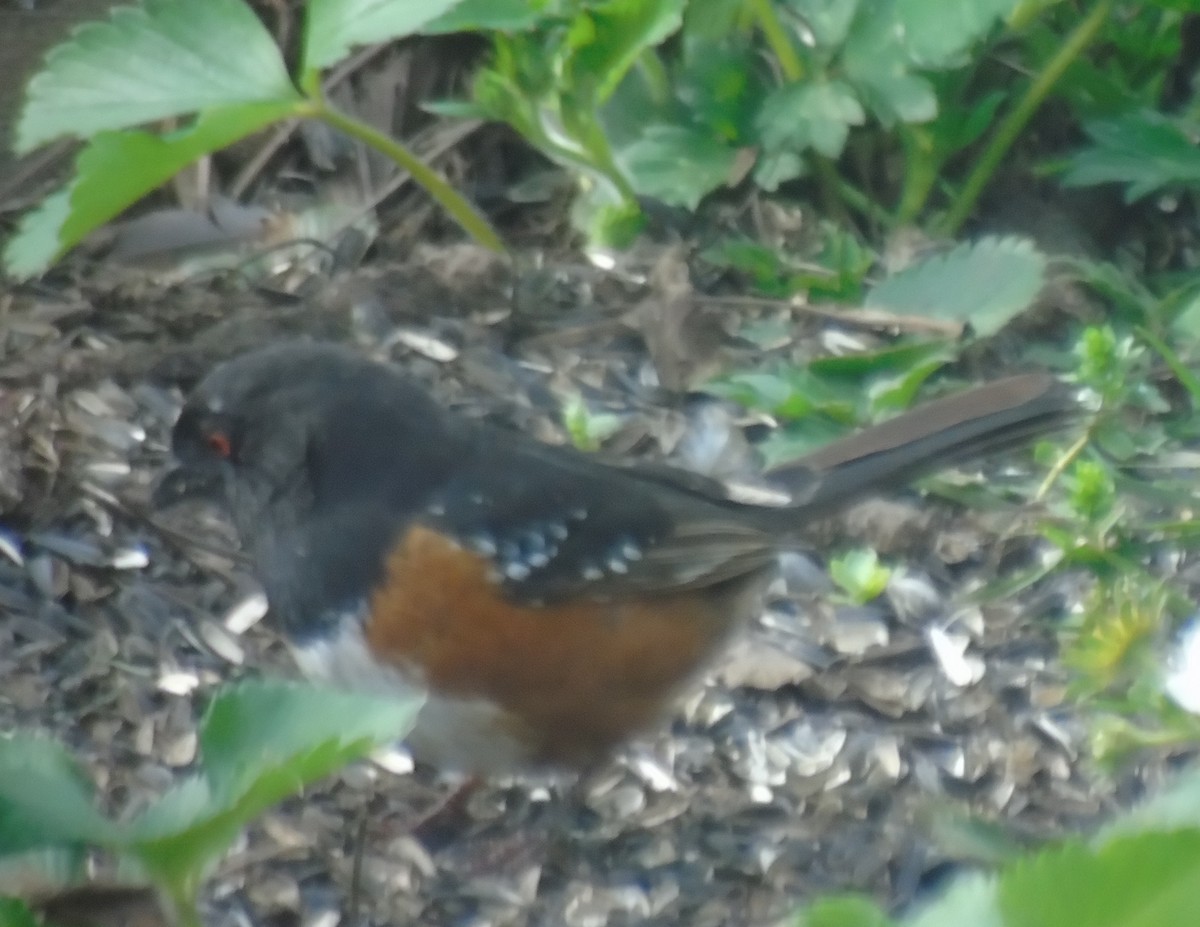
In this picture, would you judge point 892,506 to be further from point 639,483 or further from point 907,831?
point 907,831

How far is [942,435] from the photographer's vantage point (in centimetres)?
255

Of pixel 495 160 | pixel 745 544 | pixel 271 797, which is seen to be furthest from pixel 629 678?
pixel 495 160

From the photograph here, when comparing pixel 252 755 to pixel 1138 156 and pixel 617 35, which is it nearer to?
pixel 617 35

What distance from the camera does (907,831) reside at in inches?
87.7

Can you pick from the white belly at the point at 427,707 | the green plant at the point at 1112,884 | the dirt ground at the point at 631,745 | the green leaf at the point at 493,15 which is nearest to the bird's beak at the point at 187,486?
the dirt ground at the point at 631,745

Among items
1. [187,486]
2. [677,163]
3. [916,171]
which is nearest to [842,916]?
[187,486]

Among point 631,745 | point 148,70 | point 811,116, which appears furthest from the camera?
point 811,116

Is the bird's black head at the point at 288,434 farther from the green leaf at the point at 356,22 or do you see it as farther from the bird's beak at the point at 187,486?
the green leaf at the point at 356,22

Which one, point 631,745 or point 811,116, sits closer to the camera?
point 631,745

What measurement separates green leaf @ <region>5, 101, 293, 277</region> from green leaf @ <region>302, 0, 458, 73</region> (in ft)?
0.38

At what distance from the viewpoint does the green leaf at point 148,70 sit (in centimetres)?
255

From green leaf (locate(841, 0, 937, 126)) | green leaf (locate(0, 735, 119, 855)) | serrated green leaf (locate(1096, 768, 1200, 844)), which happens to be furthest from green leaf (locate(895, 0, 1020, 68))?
green leaf (locate(0, 735, 119, 855))

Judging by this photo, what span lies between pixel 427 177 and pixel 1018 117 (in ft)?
3.68

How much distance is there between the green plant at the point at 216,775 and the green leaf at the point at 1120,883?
15.5 inches
